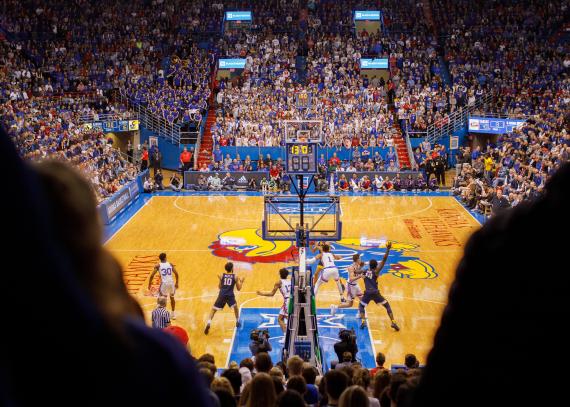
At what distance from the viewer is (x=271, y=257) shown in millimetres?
18547

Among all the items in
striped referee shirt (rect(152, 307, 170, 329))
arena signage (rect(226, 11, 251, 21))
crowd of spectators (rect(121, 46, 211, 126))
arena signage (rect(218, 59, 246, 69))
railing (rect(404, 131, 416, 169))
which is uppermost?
arena signage (rect(226, 11, 251, 21))

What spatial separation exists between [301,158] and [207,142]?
19.1 metres

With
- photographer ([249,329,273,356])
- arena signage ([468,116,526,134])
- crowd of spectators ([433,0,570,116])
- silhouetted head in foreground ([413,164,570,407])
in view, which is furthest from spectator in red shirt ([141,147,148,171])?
silhouetted head in foreground ([413,164,570,407])

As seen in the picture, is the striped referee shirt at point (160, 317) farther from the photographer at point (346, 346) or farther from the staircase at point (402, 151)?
the staircase at point (402, 151)

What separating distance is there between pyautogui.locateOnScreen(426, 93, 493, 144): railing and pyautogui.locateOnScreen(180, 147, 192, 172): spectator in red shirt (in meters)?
11.8

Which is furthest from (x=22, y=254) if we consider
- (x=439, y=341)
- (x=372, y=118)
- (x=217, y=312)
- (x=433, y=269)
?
(x=372, y=118)

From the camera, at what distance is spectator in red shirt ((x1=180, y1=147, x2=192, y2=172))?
3144 centimetres

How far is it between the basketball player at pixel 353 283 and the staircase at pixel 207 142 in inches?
764

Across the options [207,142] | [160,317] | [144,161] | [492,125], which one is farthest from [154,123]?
[160,317]

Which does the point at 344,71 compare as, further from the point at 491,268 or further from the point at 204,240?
the point at 491,268

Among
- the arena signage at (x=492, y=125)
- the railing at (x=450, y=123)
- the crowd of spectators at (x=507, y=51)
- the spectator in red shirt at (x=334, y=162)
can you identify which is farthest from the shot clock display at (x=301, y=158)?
the railing at (x=450, y=123)

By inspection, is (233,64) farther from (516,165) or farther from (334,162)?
(516,165)

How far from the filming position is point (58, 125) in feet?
88.6

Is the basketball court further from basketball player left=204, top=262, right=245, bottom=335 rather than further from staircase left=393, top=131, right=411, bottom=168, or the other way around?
staircase left=393, top=131, right=411, bottom=168
